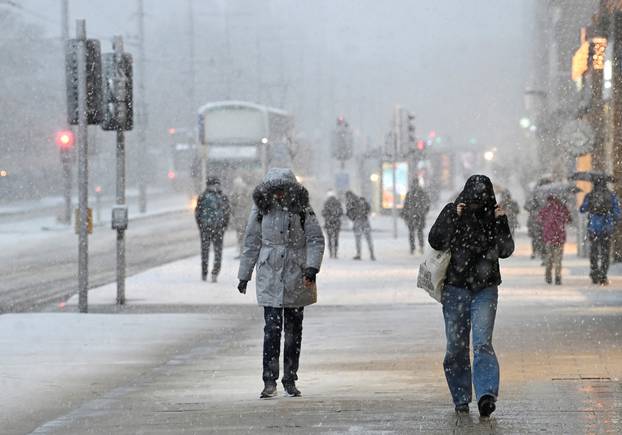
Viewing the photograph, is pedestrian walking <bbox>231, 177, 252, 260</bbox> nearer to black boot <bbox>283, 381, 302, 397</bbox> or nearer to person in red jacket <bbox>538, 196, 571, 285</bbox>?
person in red jacket <bbox>538, 196, 571, 285</bbox>

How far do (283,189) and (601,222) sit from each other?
12.2 m

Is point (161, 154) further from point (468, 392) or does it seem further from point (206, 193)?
point (468, 392)

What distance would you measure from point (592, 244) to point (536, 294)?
72.5 inches

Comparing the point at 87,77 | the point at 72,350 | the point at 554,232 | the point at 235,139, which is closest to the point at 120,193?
the point at 87,77

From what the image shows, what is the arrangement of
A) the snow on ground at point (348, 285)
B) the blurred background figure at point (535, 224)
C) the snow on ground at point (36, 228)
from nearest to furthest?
the snow on ground at point (348, 285), the blurred background figure at point (535, 224), the snow on ground at point (36, 228)

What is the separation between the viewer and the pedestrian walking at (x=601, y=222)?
21766 millimetres

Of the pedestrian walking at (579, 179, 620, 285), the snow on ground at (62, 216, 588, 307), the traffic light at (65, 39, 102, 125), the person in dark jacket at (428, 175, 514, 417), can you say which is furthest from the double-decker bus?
the person in dark jacket at (428, 175, 514, 417)

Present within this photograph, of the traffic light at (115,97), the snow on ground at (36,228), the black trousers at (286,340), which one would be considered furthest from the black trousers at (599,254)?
the snow on ground at (36,228)

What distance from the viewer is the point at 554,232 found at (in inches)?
888

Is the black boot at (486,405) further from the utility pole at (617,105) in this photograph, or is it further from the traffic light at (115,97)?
the utility pole at (617,105)

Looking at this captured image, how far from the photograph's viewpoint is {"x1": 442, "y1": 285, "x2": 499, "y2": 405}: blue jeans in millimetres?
9375

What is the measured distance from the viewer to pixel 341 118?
4275cm

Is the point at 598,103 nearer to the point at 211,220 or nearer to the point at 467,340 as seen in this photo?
the point at 211,220

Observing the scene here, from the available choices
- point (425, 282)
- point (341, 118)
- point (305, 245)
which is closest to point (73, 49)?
point (305, 245)
